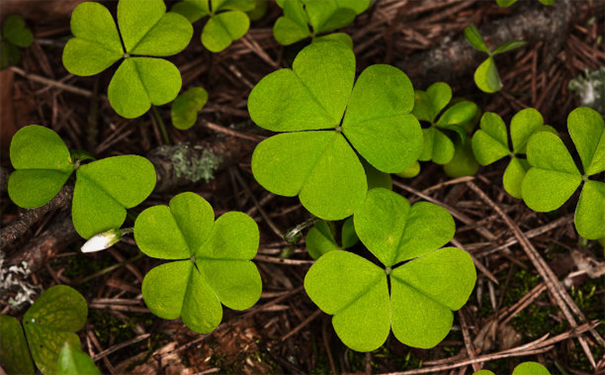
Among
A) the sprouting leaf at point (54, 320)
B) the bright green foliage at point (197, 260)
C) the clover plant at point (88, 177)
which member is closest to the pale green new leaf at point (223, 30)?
the clover plant at point (88, 177)

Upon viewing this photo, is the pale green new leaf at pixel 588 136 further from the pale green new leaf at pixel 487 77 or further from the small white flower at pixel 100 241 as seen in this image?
the small white flower at pixel 100 241

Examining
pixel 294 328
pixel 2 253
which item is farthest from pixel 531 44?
pixel 2 253

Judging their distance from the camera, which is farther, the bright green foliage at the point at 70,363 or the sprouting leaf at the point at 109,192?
the sprouting leaf at the point at 109,192

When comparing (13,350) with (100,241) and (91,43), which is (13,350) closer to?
(100,241)

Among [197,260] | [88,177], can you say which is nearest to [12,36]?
[88,177]

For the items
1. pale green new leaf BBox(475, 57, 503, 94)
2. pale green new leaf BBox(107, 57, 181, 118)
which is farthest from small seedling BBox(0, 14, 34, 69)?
pale green new leaf BBox(475, 57, 503, 94)

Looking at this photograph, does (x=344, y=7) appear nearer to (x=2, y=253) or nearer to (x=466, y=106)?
(x=466, y=106)
